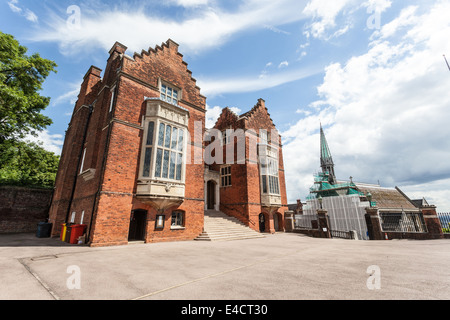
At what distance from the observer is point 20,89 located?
1495 centimetres

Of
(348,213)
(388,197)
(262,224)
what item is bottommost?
(262,224)

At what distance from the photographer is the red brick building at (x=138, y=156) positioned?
34.7ft

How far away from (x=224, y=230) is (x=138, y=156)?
8612mm

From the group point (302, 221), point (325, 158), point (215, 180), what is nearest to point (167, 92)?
point (215, 180)

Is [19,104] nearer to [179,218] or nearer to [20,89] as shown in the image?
[20,89]

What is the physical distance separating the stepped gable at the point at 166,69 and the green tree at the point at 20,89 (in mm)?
7857

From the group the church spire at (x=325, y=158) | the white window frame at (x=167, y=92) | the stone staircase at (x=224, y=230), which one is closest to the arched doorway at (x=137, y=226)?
the stone staircase at (x=224, y=230)

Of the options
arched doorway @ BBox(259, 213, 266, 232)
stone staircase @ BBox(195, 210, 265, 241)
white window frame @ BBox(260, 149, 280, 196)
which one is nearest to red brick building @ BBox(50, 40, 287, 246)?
stone staircase @ BBox(195, 210, 265, 241)

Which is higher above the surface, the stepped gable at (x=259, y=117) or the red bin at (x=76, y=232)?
the stepped gable at (x=259, y=117)

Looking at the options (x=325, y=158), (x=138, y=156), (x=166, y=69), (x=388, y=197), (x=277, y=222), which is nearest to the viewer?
(x=138, y=156)

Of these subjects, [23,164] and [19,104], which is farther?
[23,164]

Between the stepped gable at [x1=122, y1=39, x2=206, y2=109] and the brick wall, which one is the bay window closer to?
the stepped gable at [x1=122, y1=39, x2=206, y2=109]

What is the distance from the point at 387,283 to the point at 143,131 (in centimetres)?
1275

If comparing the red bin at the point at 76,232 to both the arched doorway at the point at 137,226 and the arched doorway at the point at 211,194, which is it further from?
the arched doorway at the point at 211,194
